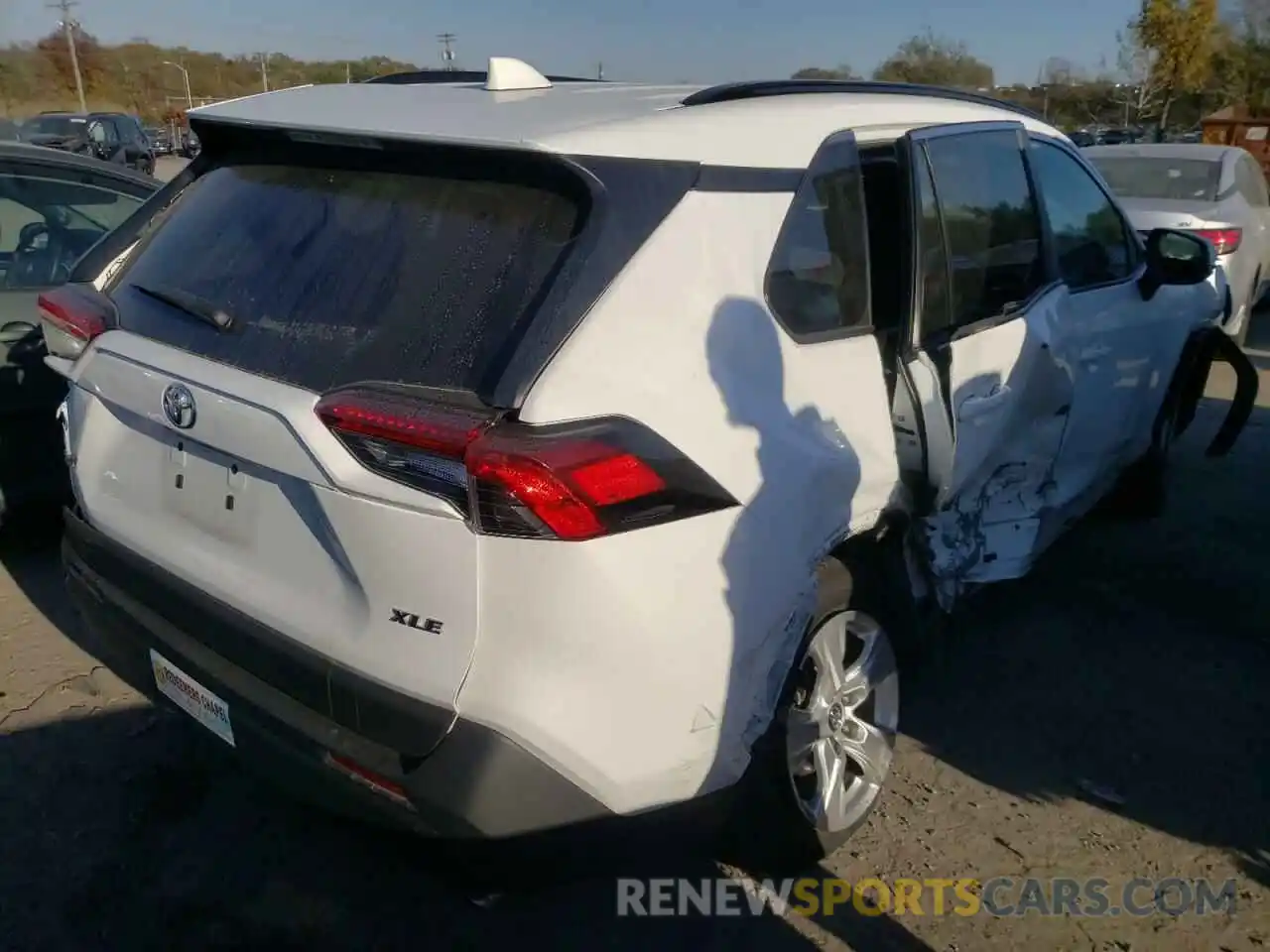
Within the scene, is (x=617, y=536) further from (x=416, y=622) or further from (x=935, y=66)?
(x=935, y=66)

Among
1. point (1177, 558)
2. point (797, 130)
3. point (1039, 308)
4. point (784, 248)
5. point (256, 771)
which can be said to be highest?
point (797, 130)

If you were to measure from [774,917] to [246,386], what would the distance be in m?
1.76

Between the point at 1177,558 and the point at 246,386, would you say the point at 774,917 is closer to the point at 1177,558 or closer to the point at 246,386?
the point at 246,386

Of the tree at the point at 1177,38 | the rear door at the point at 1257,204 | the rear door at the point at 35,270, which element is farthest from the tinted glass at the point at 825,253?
the tree at the point at 1177,38

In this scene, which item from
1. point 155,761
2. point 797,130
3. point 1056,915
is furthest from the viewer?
point 155,761

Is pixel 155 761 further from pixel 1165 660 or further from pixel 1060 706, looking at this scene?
pixel 1165 660

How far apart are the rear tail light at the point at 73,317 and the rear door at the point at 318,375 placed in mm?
68

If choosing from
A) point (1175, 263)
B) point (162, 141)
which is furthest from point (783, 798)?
point (162, 141)

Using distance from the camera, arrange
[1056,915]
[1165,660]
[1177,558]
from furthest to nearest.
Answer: [1177,558], [1165,660], [1056,915]

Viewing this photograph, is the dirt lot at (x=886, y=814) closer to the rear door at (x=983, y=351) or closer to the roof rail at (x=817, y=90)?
the rear door at (x=983, y=351)

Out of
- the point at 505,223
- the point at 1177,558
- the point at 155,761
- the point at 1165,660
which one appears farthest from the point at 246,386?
the point at 1177,558

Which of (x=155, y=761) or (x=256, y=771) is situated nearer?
(x=256, y=771)

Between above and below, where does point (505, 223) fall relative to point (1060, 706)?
above

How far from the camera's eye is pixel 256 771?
232 centimetres
